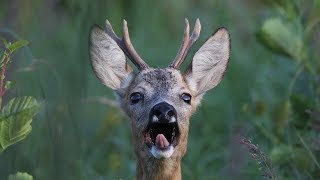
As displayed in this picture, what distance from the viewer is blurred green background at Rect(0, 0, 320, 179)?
6574 mm

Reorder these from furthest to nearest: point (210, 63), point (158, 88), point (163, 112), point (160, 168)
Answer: point (210, 63) < point (158, 88) < point (160, 168) < point (163, 112)

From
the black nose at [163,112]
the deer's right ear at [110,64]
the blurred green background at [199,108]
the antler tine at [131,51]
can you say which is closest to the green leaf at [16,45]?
the blurred green background at [199,108]

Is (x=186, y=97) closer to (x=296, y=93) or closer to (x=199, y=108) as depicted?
(x=199, y=108)

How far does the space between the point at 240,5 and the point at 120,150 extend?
3328mm

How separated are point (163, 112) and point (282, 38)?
1762 millimetres

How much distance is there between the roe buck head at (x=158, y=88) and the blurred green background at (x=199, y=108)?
0.57 ft

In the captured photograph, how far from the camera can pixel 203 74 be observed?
7.34 meters

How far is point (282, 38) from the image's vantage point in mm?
7840

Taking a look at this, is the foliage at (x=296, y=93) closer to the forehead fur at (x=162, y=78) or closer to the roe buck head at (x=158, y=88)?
the roe buck head at (x=158, y=88)

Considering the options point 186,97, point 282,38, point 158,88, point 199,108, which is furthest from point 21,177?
point 282,38

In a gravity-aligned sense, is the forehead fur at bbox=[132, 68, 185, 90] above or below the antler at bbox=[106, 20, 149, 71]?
below

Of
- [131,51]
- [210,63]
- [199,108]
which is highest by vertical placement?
[131,51]

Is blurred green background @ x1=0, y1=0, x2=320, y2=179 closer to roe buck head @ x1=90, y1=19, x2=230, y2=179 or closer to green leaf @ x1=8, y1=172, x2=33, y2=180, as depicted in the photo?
roe buck head @ x1=90, y1=19, x2=230, y2=179

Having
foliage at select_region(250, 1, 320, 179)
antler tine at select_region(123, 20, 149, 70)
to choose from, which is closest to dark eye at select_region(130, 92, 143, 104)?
antler tine at select_region(123, 20, 149, 70)
